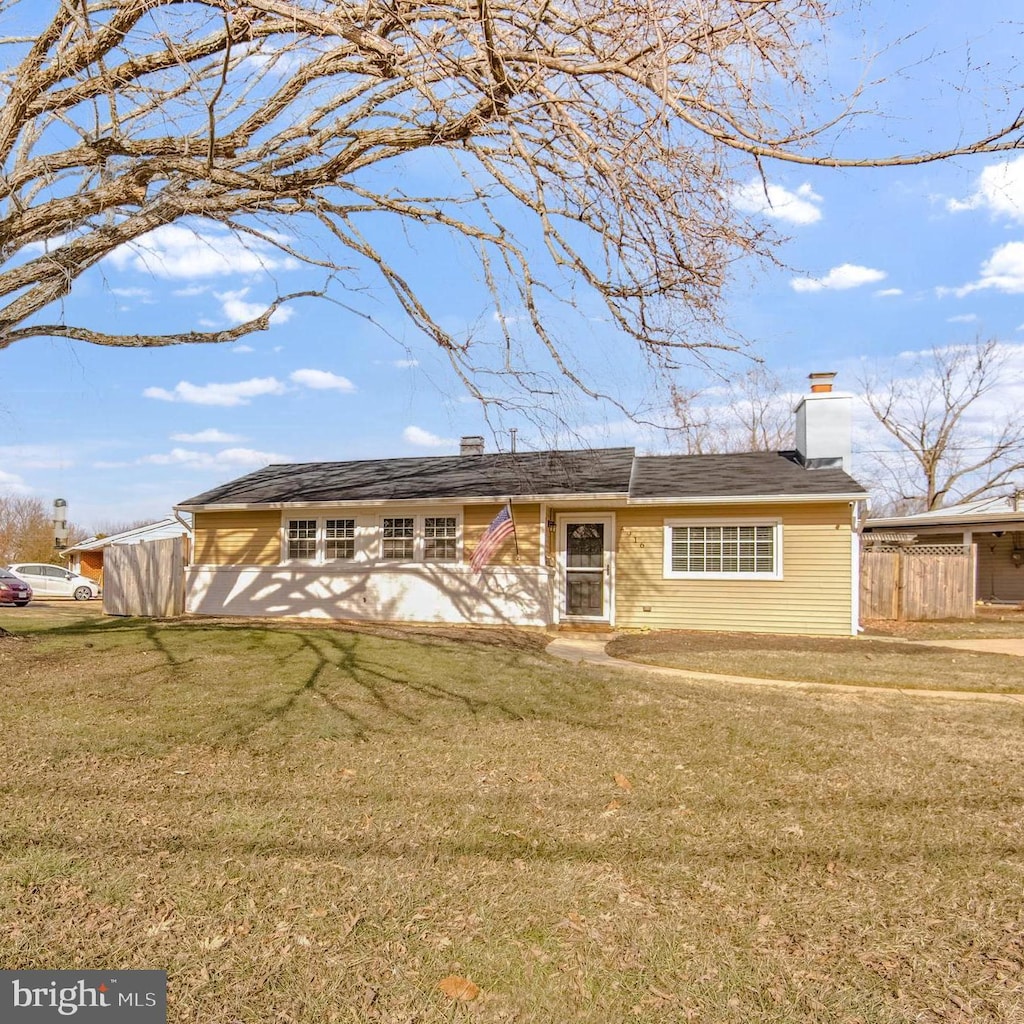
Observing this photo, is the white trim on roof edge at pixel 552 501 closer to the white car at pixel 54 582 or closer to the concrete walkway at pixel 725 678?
the concrete walkway at pixel 725 678

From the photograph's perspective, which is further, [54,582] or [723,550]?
[54,582]

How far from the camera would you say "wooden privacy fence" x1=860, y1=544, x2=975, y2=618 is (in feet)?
53.6

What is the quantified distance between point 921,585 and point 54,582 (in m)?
28.9

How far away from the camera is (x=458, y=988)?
7.76 feet

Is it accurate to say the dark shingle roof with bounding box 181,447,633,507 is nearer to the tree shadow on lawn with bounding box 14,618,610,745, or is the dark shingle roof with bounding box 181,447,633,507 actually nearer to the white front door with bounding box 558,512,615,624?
the white front door with bounding box 558,512,615,624

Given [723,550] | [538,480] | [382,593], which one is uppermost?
[538,480]

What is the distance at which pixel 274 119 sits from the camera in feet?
22.4

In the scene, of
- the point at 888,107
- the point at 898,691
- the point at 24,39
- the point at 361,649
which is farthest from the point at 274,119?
the point at 898,691

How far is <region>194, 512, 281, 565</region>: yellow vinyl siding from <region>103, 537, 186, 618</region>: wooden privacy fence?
0.52 m

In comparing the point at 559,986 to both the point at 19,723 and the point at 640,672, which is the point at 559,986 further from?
the point at 640,672

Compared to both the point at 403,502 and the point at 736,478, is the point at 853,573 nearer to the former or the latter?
the point at 736,478

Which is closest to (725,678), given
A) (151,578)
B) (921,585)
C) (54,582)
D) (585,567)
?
(585,567)

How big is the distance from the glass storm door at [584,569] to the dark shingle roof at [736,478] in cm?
121

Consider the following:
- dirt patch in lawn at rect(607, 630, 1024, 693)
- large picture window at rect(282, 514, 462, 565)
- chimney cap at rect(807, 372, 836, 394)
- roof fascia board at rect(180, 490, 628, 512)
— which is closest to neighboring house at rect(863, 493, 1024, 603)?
chimney cap at rect(807, 372, 836, 394)
